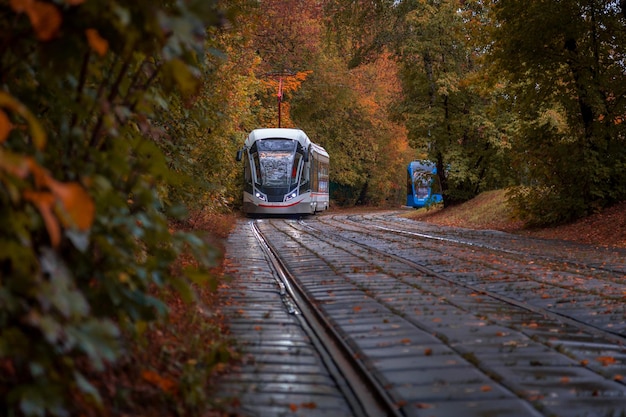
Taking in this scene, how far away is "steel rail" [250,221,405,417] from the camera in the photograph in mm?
4668

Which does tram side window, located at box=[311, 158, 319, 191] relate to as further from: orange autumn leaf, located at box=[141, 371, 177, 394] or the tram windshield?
orange autumn leaf, located at box=[141, 371, 177, 394]

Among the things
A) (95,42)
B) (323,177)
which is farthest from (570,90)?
(323,177)

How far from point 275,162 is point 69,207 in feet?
105

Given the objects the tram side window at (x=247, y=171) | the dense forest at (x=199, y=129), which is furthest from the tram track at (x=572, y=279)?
the tram side window at (x=247, y=171)

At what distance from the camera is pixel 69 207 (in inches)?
92.0

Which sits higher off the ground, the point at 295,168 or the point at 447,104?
the point at 447,104

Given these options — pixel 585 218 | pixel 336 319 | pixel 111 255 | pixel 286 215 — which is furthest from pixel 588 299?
pixel 286 215

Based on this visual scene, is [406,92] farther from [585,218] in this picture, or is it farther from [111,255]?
[111,255]

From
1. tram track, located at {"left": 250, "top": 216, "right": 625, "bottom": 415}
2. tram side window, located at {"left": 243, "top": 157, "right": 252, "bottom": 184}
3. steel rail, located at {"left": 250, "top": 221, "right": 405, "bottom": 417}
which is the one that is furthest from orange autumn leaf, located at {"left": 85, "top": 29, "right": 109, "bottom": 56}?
tram side window, located at {"left": 243, "top": 157, "right": 252, "bottom": 184}

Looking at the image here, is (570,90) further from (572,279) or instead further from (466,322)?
(466,322)

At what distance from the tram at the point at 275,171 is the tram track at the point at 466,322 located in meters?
21.6

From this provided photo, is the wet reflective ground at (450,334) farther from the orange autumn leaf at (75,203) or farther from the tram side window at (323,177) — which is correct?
the tram side window at (323,177)

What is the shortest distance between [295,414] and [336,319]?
3212 millimetres

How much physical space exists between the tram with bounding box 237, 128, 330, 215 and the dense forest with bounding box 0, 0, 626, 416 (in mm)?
3167
